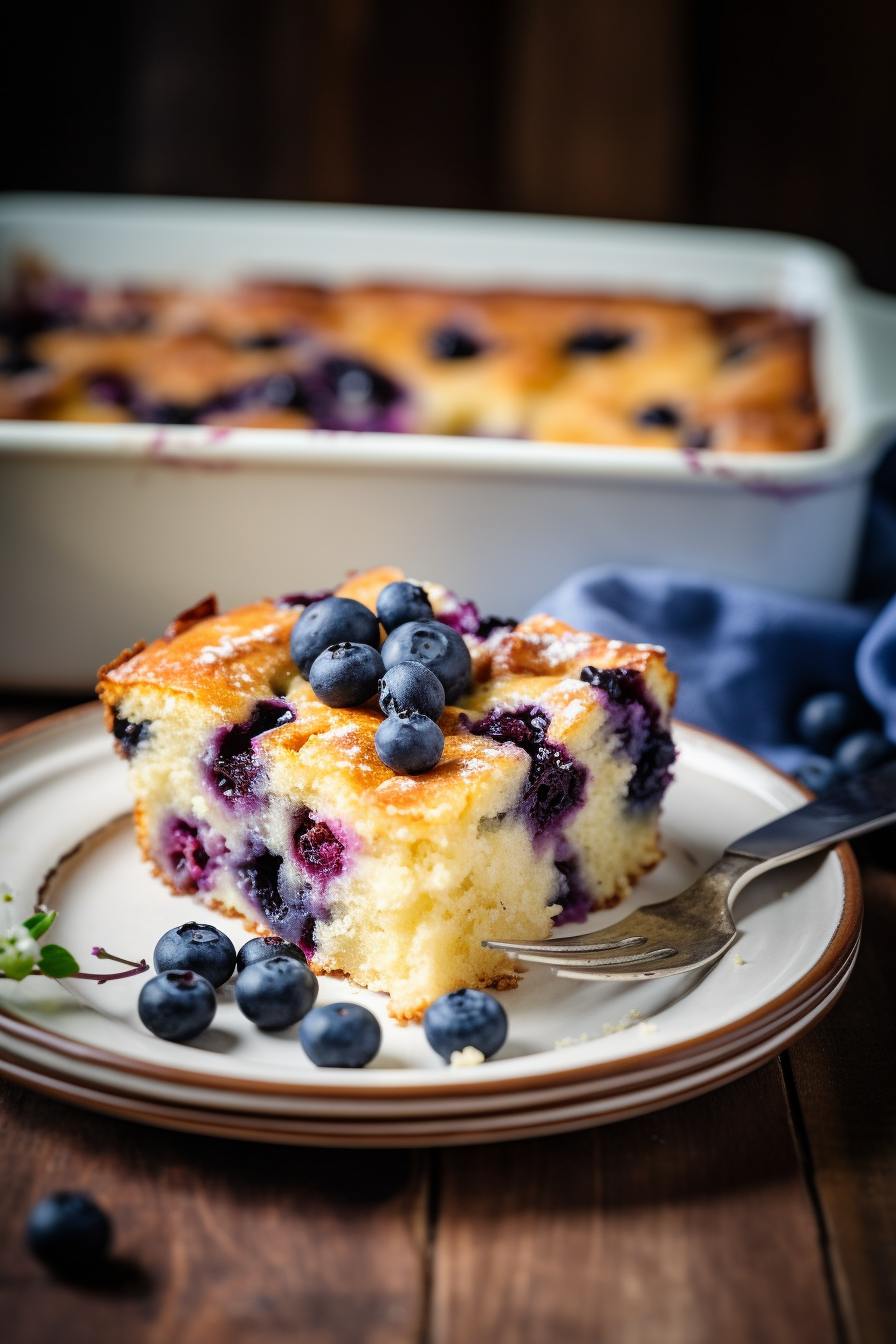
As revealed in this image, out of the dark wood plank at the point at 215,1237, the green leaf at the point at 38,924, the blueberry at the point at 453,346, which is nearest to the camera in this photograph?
the dark wood plank at the point at 215,1237

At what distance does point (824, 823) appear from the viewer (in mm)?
1697

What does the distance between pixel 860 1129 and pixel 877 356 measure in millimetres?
1771

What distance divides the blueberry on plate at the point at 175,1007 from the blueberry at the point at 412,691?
393mm

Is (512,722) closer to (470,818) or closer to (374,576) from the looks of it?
(470,818)

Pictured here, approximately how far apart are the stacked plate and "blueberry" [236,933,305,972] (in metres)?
0.04

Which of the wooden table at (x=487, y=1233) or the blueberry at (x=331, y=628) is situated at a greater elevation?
the blueberry at (x=331, y=628)

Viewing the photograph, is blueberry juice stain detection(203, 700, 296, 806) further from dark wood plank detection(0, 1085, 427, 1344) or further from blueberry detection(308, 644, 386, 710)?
dark wood plank detection(0, 1085, 427, 1344)

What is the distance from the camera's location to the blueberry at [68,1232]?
1.10 m

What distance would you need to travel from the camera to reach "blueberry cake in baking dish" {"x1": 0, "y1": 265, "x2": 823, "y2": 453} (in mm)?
2703

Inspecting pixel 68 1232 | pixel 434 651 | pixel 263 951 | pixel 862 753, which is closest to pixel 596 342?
pixel 862 753

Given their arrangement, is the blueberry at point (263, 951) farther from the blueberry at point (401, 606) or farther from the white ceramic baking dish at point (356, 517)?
the white ceramic baking dish at point (356, 517)

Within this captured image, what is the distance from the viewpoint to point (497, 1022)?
1343 millimetres

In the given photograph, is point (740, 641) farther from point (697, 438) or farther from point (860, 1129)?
point (860, 1129)

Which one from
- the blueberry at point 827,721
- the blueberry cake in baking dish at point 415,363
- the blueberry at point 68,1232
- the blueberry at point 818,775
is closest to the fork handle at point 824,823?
the blueberry at point 818,775
